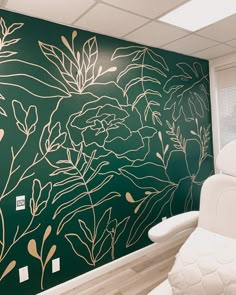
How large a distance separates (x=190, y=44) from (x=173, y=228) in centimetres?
216

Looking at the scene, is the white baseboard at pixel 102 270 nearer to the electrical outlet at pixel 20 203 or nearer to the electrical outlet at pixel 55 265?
the electrical outlet at pixel 55 265

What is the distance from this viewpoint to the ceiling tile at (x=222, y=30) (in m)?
2.25

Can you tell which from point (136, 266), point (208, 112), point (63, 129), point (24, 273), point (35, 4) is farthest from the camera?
point (208, 112)

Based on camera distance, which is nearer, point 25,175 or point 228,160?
point 228,160

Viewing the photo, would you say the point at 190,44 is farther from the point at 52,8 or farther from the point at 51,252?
the point at 51,252

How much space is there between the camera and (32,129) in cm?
199

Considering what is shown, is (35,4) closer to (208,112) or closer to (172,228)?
(172,228)

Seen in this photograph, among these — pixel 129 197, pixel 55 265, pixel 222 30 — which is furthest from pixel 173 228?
pixel 222 30

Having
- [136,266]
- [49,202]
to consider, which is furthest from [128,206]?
[49,202]

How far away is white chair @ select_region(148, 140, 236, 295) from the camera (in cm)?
118

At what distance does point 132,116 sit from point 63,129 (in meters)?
0.82

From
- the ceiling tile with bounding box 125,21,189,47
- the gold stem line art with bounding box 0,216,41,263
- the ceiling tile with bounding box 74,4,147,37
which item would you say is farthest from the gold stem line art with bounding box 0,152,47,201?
the ceiling tile with bounding box 125,21,189,47

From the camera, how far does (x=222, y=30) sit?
243 centimetres

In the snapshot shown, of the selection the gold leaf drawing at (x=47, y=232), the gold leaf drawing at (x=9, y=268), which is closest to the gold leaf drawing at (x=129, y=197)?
the gold leaf drawing at (x=47, y=232)
